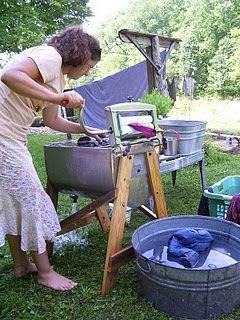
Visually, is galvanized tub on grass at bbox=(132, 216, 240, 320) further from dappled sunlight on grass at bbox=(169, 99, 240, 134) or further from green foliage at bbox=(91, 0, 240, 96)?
green foliage at bbox=(91, 0, 240, 96)

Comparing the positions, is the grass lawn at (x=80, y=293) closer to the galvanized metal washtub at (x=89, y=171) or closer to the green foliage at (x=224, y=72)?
the galvanized metal washtub at (x=89, y=171)

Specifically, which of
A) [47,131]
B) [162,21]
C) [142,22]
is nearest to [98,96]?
[47,131]

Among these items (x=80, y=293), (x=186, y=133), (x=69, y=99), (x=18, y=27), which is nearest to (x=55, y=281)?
(x=80, y=293)

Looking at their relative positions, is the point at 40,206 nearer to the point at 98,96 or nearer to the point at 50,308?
the point at 50,308

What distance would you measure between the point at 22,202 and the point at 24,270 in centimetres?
50

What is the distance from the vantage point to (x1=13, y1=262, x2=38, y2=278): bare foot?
188 centimetres

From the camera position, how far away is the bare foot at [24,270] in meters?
1.88

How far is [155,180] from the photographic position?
6.24ft

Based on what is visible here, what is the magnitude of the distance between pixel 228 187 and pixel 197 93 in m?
16.7

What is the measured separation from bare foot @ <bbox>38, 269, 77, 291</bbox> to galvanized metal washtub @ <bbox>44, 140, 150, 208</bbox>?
1.44 ft

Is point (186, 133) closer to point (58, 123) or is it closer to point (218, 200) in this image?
point (218, 200)

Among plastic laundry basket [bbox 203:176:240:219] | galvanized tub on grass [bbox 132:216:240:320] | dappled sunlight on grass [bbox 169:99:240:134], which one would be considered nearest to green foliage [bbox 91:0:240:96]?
dappled sunlight on grass [bbox 169:99:240:134]

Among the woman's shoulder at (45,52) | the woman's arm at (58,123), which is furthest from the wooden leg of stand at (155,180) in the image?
the woman's shoulder at (45,52)

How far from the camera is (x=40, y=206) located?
1639 mm
